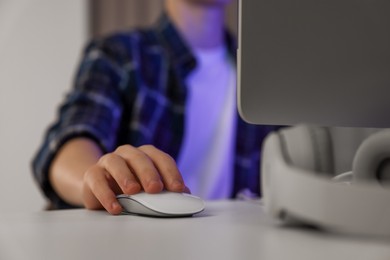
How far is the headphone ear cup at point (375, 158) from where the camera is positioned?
1.37 feet

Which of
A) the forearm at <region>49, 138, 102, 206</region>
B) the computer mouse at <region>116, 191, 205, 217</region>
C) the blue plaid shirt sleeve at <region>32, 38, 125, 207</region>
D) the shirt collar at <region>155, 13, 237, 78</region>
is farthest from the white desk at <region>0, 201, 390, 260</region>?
the shirt collar at <region>155, 13, 237, 78</region>

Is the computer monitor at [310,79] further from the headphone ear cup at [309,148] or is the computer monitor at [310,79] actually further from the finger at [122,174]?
the finger at [122,174]

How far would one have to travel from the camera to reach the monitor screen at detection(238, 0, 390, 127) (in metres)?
0.41

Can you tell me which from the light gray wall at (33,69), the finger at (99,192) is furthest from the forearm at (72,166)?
the light gray wall at (33,69)

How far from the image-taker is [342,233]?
1.16 feet

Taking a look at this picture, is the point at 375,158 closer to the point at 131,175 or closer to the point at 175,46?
the point at 131,175

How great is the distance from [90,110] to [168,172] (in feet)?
1.90

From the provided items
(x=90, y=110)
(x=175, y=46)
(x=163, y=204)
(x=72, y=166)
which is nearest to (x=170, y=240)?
(x=163, y=204)

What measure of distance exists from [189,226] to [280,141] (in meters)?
0.10

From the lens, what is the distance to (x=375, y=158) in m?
0.42

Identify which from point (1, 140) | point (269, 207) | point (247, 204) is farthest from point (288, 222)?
point (1, 140)

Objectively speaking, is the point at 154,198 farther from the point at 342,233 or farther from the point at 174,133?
the point at 174,133

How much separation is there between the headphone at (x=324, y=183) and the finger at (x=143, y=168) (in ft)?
0.35

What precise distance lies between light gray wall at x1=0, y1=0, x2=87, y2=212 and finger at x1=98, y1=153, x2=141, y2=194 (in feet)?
6.54
